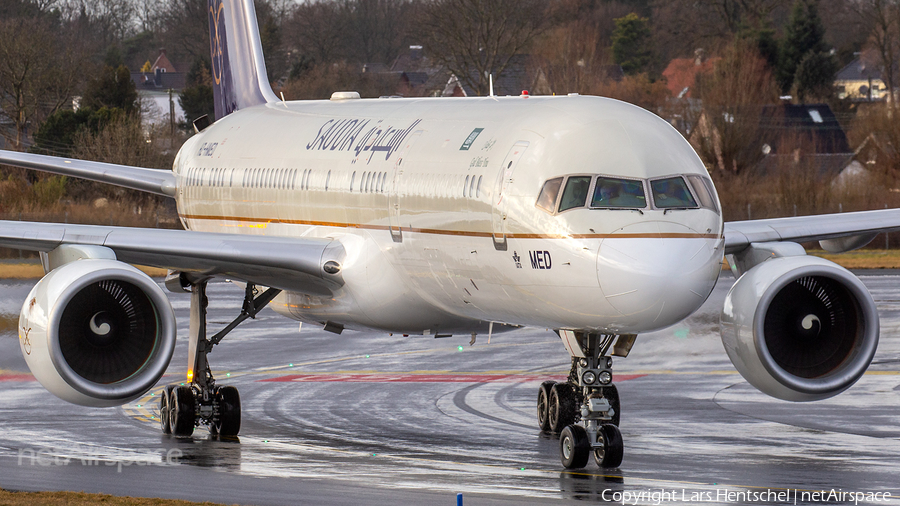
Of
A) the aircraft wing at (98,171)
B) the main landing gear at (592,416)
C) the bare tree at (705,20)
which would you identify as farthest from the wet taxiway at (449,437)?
the bare tree at (705,20)

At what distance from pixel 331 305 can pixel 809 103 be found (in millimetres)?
83987

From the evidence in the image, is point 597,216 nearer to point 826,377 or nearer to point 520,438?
point 826,377

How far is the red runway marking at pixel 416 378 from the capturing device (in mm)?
25578

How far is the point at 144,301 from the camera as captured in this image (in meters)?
16.6

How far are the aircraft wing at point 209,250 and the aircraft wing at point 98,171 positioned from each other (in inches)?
193

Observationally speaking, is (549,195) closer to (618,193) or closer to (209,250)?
(618,193)

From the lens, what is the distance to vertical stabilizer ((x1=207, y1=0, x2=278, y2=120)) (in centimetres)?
2716

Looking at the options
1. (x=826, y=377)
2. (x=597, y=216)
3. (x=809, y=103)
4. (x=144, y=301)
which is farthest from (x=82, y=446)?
(x=809, y=103)

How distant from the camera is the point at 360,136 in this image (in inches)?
808

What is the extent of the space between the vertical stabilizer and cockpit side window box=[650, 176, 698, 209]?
1342 centimetres

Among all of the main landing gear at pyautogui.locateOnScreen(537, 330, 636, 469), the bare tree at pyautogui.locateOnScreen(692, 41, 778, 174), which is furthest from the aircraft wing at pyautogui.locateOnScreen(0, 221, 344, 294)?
the bare tree at pyautogui.locateOnScreen(692, 41, 778, 174)

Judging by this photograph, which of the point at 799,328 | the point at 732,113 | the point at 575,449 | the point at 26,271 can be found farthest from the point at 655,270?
the point at 732,113

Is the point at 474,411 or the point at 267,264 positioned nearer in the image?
the point at 267,264

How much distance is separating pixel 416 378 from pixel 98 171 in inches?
275
